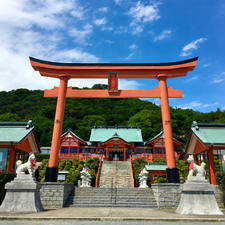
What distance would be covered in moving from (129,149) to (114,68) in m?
20.5

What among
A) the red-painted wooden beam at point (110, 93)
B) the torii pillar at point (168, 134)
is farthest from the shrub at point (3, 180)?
the torii pillar at point (168, 134)

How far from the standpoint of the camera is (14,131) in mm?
15062

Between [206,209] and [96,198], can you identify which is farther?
[96,198]

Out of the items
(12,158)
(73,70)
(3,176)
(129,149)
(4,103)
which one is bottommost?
(3,176)

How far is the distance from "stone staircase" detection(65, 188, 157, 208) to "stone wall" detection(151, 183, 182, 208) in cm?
Answer: 45

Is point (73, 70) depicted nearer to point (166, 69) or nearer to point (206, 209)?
point (166, 69)

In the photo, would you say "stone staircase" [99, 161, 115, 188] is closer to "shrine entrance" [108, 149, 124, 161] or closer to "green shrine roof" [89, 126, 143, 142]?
"shrine entrance" [108, 149, 124, 161]

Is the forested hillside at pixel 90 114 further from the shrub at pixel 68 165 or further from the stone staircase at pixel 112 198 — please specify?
the stone staircase at pixel 112 198

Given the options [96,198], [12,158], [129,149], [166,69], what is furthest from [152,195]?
[129,149]

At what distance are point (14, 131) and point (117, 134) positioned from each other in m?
17.9

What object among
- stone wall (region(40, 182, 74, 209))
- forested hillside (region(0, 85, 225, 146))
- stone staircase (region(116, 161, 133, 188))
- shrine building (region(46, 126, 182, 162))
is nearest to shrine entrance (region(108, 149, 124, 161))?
shrine building (region(46, 126, 182, 162))

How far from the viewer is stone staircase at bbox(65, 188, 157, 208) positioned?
943 cm

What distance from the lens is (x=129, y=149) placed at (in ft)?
100

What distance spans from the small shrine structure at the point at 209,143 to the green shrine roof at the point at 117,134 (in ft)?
47.9
